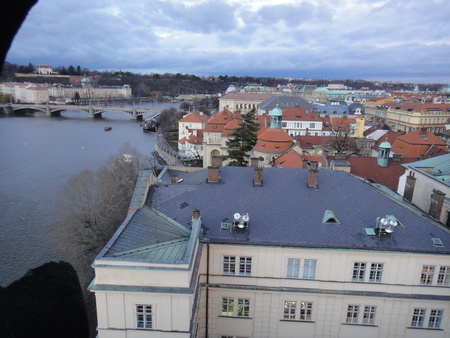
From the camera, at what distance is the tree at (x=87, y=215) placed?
22031 millimetres

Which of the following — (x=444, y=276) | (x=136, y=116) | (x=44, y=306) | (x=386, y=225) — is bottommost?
(x=136, y=116)

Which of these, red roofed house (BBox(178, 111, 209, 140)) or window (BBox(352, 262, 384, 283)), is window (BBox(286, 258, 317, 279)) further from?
red roofed house (BBox(178, 111, 209, 140))

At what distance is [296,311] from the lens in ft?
44.9

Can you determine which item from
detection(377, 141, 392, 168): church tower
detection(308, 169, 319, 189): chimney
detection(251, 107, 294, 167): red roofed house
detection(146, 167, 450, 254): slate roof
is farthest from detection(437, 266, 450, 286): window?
detection(251, 107, 294, 167): red roofed house

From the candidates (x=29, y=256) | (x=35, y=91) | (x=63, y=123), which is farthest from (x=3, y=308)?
(x=35, y=91)

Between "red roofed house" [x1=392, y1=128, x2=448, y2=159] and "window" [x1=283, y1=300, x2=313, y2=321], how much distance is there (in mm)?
25850

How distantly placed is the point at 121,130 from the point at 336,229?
2534 inches

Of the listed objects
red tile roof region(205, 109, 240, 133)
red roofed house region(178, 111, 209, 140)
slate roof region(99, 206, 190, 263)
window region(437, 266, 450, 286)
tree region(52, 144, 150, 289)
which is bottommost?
tree region(52, 144, 150, 289)

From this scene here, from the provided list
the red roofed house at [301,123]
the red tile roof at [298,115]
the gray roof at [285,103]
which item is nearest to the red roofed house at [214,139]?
the red roofed house at [301,123]

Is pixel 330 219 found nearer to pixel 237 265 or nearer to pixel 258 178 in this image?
pixel 258 178

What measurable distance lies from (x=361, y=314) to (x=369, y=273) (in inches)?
63.1

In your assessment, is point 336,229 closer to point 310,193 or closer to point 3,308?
point 310,193

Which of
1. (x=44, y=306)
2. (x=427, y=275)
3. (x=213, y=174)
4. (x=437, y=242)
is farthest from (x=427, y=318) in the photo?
(x=44, y=306)

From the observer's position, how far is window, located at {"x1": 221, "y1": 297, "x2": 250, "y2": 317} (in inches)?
542
